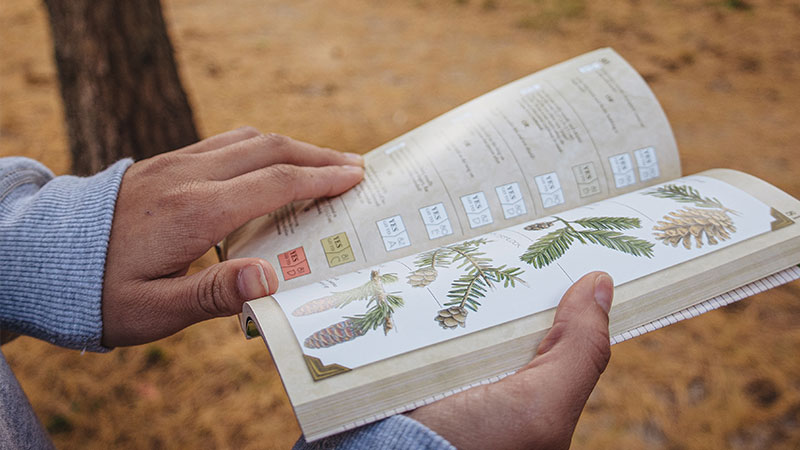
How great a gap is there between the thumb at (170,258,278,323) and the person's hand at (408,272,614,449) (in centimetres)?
23

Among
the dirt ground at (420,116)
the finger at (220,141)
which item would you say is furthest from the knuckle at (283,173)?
the dirt ground at (420,116)

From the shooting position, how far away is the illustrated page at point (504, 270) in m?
0.58

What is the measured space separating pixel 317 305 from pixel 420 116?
5.45 feet

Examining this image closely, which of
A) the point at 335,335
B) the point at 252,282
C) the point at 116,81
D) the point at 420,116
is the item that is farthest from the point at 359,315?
the point at 420,116

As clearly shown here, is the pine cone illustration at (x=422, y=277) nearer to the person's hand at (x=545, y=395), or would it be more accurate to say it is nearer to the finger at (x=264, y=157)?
the person's hand at (x=545, y=395)

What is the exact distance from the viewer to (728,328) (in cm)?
142

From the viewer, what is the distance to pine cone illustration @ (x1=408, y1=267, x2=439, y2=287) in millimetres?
626

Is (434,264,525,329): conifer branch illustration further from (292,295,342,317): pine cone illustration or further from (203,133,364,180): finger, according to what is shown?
(203,133,364,180): finger

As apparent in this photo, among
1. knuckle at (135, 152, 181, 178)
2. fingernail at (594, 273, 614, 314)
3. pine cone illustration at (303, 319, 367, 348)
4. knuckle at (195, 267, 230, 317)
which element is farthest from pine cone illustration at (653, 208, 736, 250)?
knuckle at (135, 152, 181, 178)

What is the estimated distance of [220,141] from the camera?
2.83ft

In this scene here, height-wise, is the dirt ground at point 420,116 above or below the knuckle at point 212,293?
below

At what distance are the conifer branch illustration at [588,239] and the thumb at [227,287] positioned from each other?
297 millimetres

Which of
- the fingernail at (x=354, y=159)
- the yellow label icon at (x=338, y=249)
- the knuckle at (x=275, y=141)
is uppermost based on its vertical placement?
the knuckle at (x=275, y=141)

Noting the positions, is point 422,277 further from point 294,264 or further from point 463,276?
point 294,264
